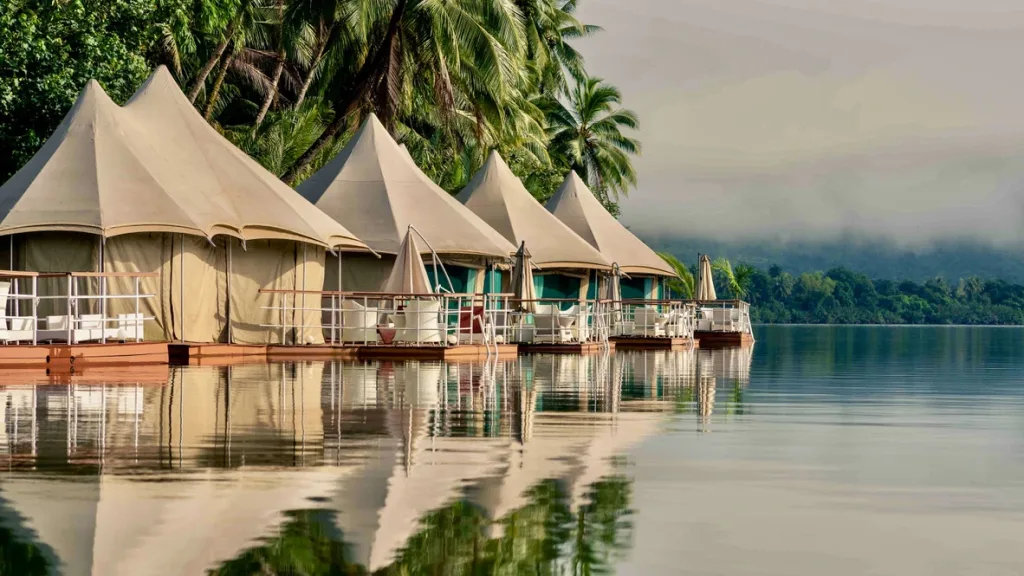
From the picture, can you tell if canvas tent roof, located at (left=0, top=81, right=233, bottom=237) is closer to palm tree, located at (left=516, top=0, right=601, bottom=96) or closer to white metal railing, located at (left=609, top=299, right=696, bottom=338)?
white metal railing, located at (left=609, top=299, right=696, bottom=338)

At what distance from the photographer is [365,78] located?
123ft

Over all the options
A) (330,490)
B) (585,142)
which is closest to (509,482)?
(330,490)

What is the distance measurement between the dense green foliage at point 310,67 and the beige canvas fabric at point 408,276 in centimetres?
945

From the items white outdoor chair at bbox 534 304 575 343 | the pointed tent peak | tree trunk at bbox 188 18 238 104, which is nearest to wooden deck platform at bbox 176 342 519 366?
white outdoor chair at bbox 534 304 575 343

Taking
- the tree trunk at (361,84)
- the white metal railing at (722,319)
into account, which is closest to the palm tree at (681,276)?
the white metal railing at (722,319)

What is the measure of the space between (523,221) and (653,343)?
22.0 ft

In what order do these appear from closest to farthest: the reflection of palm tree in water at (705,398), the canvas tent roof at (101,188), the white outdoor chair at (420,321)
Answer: the reflection of palm tree in water at (705,398)
the canvas tent roof at (101,188)
the white outdoor chair at (420,321)

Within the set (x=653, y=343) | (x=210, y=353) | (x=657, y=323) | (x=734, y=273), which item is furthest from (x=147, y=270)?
(x=734, y=273)

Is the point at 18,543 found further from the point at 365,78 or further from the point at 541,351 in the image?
the point at 365,78

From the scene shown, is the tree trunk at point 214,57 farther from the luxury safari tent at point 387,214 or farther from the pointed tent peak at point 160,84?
the pointed tent peak at point 160,84

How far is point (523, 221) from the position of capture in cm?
4088

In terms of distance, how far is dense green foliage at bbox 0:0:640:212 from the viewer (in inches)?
1305

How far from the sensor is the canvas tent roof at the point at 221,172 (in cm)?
2656

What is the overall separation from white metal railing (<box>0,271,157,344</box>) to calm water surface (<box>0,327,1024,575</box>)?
443cm
